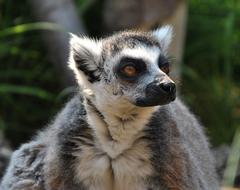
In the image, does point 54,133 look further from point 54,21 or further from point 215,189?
point 54,21

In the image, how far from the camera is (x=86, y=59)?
19.3ft

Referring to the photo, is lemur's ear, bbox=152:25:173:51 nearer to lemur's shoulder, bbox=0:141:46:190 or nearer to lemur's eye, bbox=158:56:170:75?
lemur's eye, bbox=158:56:170:75

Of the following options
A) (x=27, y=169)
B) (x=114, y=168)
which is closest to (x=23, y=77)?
(x=27, y=169)

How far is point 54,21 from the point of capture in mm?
9727

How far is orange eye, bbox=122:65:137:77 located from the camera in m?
5.55

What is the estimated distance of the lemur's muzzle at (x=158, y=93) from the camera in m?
5.25

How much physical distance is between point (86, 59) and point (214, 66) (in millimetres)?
5456

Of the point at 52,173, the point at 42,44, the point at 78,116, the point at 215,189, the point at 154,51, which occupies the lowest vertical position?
the point at 215,189

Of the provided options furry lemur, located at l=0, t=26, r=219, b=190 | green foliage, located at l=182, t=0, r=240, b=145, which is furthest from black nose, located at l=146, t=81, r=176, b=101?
green foliage, located at l=182, t=0, r=240, b=145

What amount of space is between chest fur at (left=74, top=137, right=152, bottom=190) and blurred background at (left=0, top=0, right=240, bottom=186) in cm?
369

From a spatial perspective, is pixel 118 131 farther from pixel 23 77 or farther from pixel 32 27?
pixel 23 77

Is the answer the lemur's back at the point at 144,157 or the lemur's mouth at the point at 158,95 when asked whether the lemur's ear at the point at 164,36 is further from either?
the lemur's mouth at the point at 158,95

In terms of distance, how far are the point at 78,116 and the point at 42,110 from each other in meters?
4.89

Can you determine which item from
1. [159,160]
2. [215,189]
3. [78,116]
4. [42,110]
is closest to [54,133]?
[78,116]
